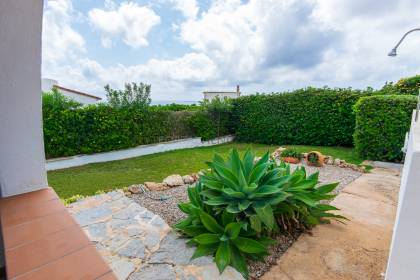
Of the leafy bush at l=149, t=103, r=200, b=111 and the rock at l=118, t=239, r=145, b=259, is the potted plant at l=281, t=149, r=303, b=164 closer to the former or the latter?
the rock at l=118, t=239, r=145, b=259

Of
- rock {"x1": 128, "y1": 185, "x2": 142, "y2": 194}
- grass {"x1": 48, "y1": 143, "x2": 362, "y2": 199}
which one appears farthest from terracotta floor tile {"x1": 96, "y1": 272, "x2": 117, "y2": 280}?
grass {"x1": 48, "y1": 143, "x2": 362, "y2": 199}

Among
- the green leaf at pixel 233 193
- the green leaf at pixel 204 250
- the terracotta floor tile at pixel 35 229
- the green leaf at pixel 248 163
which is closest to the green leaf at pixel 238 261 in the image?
the green leaf at pixel 204 250

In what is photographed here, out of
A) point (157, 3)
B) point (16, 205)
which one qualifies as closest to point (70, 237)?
point (16, 205)

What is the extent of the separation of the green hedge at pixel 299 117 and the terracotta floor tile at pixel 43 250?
9646 millimetres

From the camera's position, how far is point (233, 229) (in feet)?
7.07

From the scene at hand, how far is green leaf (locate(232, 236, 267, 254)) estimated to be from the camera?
2.10 meters

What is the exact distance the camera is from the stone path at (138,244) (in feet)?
6.65

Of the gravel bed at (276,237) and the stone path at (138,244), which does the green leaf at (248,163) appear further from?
the stone path at (138,244)

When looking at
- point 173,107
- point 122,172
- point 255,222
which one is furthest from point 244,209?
point 173,107

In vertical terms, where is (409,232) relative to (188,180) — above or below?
above

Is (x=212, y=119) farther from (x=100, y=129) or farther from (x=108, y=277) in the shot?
(x=108, y=277)

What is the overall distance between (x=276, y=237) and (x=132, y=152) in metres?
6.94

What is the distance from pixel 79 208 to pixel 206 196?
229cm

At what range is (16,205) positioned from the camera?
1755 millimetres
